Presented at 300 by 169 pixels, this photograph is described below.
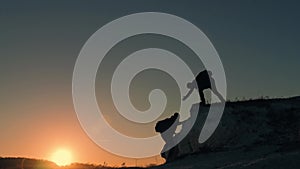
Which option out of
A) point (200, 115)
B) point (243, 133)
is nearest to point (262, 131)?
point (243, 133)

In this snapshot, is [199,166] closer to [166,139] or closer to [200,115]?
[200,115]

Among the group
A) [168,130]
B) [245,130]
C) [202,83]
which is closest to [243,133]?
[245,130]

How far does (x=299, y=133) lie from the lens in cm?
3675

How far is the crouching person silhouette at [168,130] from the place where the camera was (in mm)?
44041

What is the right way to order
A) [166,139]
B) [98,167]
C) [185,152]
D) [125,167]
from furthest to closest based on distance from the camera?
[166,139], [185,152], [98,167], [125,167]

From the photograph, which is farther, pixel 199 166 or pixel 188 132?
pixel 188 132

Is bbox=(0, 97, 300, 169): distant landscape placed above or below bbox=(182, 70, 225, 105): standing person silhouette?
below

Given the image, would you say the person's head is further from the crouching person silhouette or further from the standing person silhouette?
the crouching person silhouette

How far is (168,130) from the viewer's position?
45312 millimetres

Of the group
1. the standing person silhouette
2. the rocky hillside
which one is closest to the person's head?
the standing person silhouette

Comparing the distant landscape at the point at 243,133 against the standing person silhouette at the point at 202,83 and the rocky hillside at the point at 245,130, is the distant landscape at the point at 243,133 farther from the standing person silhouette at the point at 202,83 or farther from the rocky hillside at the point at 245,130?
the standing person silhouette at the point at 202,83

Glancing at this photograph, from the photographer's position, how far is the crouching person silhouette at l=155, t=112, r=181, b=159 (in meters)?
44.0

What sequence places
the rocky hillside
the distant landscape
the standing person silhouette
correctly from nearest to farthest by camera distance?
the distant landscape
the rocky hillside
the standing person silhouette

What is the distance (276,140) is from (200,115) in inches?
276
